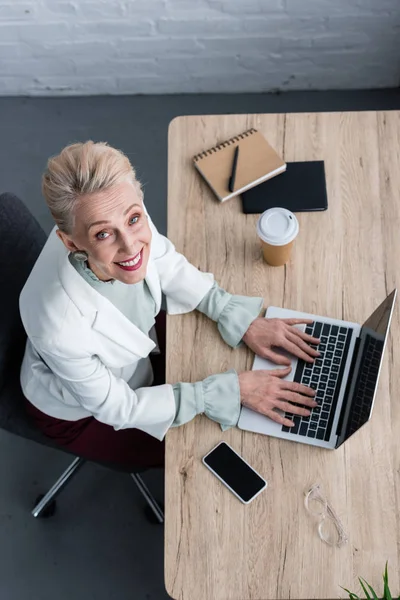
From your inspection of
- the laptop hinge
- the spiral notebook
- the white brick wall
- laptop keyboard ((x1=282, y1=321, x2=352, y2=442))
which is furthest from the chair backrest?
the white brick wall

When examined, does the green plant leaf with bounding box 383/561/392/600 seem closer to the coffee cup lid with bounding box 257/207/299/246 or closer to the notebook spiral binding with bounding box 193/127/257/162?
the coffee cup lid with bounding box 257/207/299/246

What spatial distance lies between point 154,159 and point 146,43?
16.1 inches

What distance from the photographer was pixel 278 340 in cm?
150

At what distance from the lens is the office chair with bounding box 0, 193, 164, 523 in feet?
4.87

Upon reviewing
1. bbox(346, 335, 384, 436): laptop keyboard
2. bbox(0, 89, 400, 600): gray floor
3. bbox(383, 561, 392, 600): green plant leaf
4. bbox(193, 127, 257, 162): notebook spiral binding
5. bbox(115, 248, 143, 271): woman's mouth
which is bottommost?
bbox(0, 89, 400, 600): gray floor

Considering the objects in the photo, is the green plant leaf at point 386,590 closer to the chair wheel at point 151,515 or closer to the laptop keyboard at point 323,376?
the laptop keyboard at point 323,376

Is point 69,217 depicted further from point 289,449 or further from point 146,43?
point 146,43

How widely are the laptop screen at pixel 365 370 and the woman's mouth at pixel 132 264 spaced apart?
0.46 metres

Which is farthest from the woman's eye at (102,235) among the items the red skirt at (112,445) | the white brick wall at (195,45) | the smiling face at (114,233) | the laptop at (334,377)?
the white brick wall at (195,45)

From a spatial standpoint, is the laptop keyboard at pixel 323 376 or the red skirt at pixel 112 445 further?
the red skirt at pixel 112 445

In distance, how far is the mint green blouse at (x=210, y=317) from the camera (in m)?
1.43

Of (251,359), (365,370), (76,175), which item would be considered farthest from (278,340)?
Result: (76,175)

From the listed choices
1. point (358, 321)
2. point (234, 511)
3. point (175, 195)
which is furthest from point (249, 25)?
point (234, 511)

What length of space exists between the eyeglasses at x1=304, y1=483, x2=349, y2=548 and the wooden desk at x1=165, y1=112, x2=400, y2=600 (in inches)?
0.5
